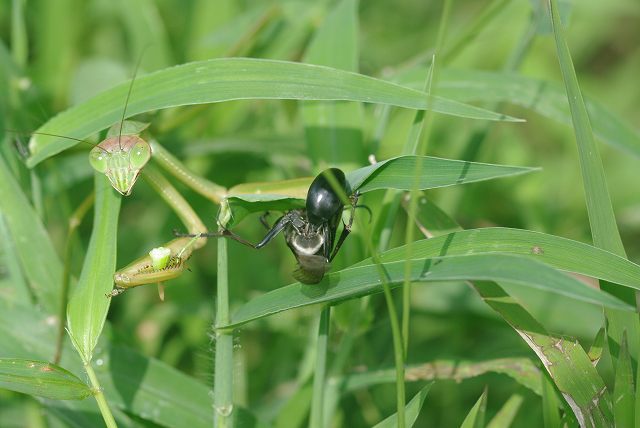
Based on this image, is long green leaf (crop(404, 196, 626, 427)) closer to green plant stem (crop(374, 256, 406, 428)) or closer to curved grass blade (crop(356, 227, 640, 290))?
curved grass blade (crop(356, 227, 640, 290))

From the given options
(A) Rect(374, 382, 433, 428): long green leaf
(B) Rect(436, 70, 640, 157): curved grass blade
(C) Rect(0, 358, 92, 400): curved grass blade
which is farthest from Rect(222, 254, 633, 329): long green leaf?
(B) Rect(436, 70, 640, 157): curved grass blade

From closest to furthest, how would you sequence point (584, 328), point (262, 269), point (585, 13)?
point (584, 328)
point (262, 269)
point (585, 13)

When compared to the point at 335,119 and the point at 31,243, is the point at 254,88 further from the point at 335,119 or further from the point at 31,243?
the point at 31,243

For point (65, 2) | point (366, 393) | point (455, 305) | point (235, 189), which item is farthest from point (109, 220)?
point (65, 2)

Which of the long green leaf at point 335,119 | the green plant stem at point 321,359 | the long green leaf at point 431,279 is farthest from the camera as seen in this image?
the long green leaf at point 335,119

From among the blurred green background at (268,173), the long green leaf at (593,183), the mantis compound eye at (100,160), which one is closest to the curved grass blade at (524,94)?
the blurred green background at (268,173)

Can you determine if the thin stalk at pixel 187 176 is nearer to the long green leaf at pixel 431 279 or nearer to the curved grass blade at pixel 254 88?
the curved grass blade at pixel 254 88

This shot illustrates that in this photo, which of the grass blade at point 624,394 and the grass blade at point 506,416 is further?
the grass blade at point 506,416

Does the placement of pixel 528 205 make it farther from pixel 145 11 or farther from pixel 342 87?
pixel 145 11
